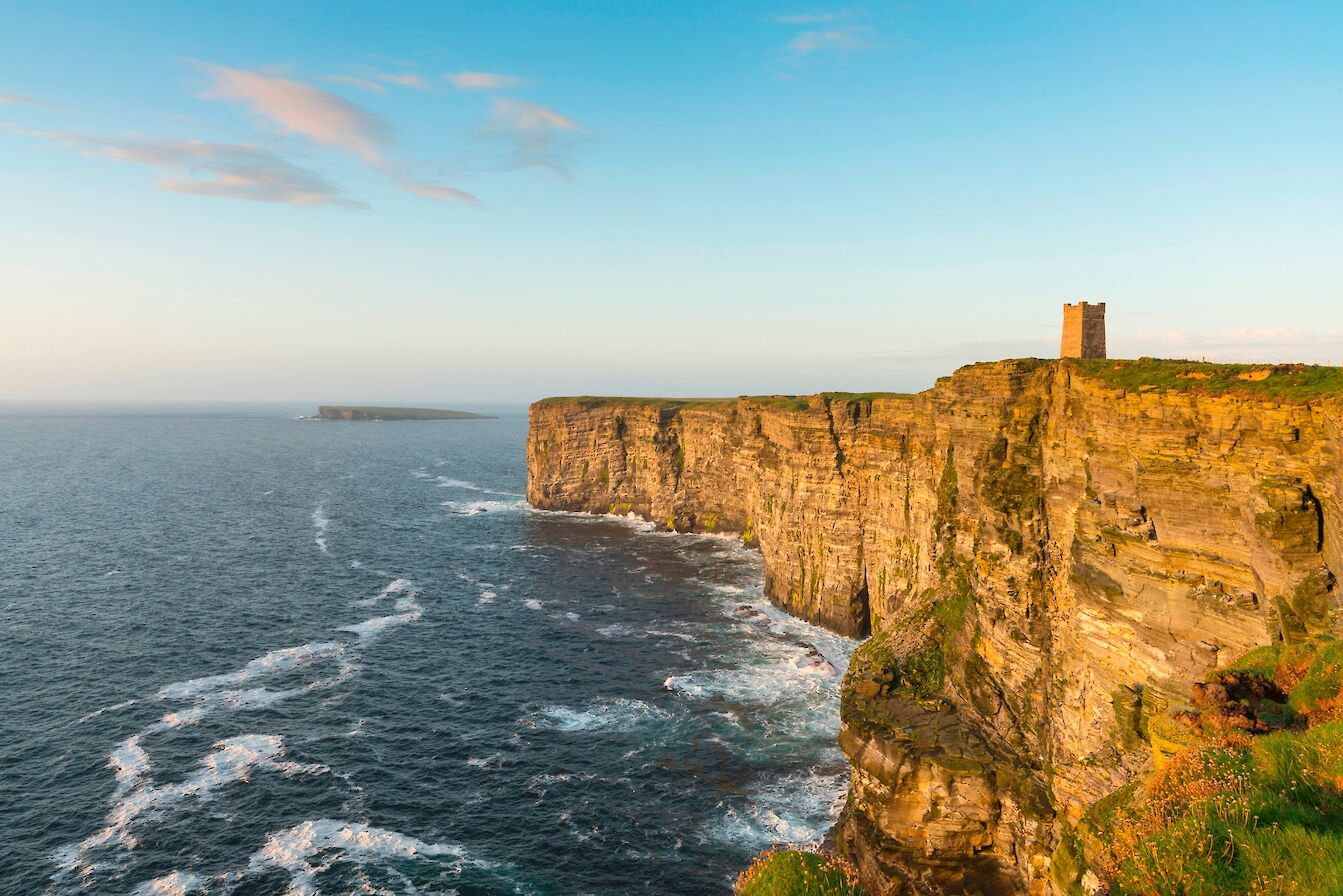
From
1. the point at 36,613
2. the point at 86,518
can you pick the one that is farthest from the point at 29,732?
the point at 86,518

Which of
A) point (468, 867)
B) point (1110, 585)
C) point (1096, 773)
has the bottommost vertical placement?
point (468, 867)

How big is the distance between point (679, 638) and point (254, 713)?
130ft

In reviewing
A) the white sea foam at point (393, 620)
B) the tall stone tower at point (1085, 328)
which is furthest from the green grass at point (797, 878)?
the white sea foam at point (393, 620)

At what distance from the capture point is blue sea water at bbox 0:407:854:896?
42.0 m

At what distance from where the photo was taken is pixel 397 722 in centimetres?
5756

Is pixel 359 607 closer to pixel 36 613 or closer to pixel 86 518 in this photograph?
pixel 36 613

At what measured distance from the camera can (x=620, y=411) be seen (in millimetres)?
141250

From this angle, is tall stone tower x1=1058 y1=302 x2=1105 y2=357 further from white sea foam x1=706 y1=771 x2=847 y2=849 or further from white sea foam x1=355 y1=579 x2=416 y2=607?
white sea foam x1=355 y1=579 x2=416 y2=607

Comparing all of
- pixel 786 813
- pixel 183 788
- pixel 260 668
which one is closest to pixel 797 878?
pixel 786 813

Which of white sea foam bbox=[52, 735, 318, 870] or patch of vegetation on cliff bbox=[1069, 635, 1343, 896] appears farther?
white sea foam bbox=[52, 735, 318, 870]

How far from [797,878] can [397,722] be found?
4758 centimetres

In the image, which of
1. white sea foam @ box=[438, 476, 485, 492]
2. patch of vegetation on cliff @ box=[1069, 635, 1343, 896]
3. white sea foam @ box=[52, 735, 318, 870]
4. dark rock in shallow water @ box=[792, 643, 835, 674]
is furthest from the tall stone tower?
white sea foam @ box=[438, 476, 485, 492]

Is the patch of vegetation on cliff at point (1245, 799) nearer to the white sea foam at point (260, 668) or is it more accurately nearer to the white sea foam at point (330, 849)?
the white sea foam at point (330, 849)

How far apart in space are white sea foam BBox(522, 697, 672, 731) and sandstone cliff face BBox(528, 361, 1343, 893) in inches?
812
